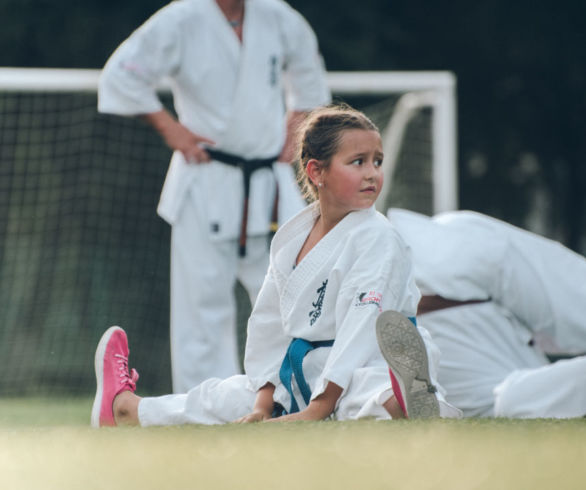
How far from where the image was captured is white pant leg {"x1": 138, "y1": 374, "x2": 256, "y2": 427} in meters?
4.08

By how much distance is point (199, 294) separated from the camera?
550cm

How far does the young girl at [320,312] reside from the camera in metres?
3.76

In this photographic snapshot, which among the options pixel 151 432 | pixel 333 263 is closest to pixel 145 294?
pixel 333 263

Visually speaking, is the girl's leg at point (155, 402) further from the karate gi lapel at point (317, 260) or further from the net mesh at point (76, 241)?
the net mesh at point (76, 241)

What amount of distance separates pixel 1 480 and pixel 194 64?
337 centimetres

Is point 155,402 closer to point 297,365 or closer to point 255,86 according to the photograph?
point 297,365

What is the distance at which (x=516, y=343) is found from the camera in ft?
16.7

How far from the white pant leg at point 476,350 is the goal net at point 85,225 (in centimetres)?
269

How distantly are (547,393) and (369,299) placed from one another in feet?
3.65

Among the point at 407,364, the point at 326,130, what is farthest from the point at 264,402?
the point at 326,130

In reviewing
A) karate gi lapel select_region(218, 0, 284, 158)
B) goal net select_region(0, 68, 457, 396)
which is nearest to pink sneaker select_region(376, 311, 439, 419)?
karate gi lapel select_region(218, 0, 284, 158)

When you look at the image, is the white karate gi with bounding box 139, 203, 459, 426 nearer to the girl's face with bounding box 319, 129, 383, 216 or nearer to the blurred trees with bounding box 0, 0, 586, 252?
the girl's face with bounding box 319, 129, 383, 216

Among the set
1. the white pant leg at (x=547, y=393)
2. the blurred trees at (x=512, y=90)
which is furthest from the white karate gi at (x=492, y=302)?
the blurred trees at (x=512, y=90)

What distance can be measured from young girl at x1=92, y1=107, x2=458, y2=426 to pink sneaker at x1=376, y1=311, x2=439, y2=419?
197mm
